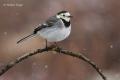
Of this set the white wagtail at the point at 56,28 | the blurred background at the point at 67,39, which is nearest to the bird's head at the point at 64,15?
the white wagtail at the point at 56,28

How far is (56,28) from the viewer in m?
3.29

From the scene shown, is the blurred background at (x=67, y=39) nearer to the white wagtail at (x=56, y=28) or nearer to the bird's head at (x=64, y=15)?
the white wagtail at (x=56, y=28)

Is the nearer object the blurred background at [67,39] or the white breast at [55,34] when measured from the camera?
the white breast at [55,34]

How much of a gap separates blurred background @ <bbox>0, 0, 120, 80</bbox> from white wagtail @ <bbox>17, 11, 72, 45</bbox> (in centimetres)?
284

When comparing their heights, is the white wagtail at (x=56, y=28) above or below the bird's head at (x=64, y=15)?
below

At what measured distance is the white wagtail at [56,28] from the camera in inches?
118

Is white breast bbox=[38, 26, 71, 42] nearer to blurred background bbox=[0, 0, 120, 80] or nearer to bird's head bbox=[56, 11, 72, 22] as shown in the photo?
bird's head bbox=[56, 11, 72, 22]

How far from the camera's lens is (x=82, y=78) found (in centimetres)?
661

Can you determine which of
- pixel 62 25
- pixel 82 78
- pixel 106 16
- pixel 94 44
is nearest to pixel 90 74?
pixel 82 78

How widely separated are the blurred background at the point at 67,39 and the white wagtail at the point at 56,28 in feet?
9.32

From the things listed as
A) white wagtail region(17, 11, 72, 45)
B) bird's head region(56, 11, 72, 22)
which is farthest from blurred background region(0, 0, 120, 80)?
bird's head region(56, 11, 72, 22)

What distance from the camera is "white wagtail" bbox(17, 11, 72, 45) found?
Answer: 2988 mm

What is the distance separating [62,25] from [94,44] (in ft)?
13.3

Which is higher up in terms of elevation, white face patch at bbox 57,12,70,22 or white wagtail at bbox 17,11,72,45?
white face patch at bbox 57,12,70,22
